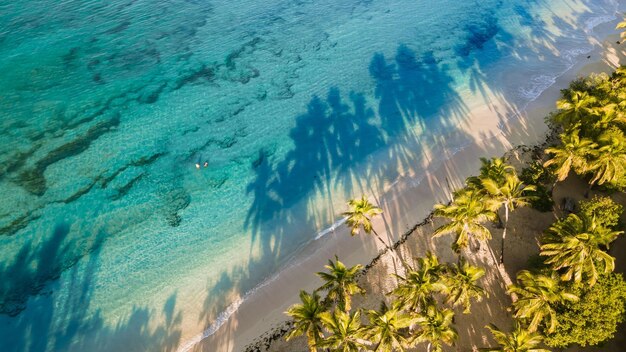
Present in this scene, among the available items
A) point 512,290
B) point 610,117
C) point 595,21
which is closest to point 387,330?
point 512,290

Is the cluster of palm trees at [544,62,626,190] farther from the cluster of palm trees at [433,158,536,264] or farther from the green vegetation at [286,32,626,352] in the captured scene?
the cluster of palm trees at [433,158,536,264]

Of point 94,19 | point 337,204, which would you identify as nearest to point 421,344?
point 337,204

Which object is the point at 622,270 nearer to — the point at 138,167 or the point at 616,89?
the point at 616,89

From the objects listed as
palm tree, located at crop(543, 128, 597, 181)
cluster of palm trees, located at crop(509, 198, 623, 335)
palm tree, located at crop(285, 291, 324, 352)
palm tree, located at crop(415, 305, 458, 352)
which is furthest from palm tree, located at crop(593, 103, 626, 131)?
palm tree, located at crop(285, 291, 324, 352)

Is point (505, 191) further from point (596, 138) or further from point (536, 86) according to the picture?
point (536, 86)

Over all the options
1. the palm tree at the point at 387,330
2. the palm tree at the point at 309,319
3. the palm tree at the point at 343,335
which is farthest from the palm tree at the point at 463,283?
the palm tree at the point at 309,319

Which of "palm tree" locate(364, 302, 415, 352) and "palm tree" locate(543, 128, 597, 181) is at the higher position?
"palm tree" locate(543, 128, 597, 181)
